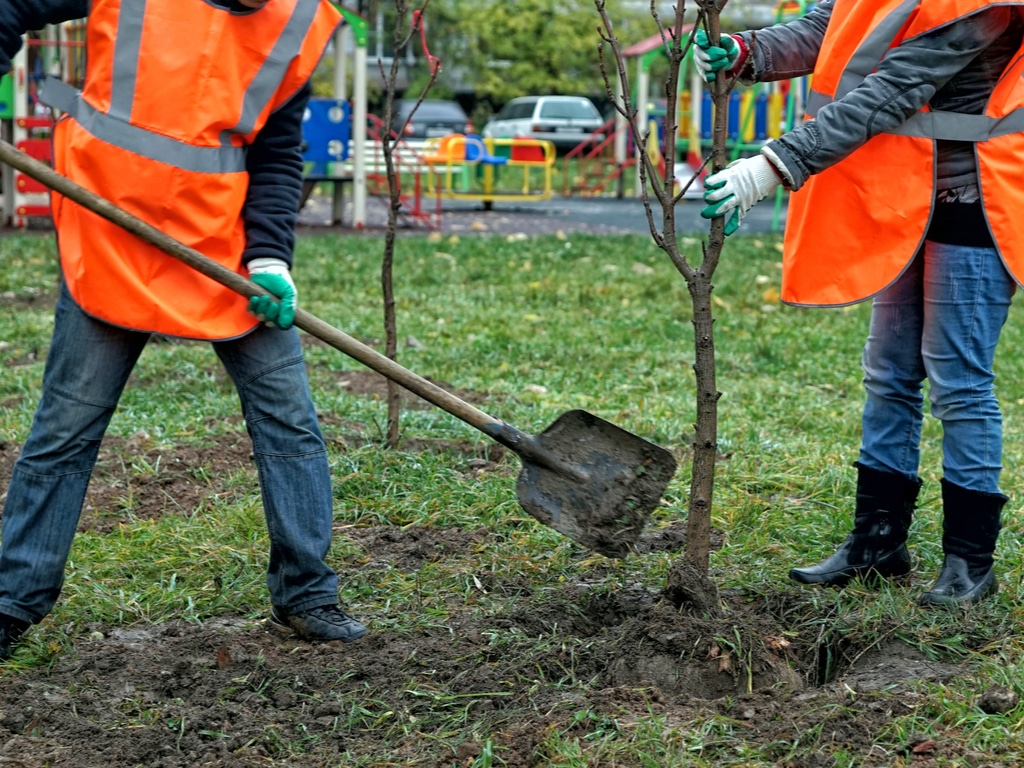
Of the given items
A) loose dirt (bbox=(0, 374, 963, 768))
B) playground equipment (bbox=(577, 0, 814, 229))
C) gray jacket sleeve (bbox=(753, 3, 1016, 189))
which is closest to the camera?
loose dirt (bbox=(0, 374, 963, 768))

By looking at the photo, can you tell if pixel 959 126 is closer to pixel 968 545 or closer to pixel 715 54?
pixel 715 54

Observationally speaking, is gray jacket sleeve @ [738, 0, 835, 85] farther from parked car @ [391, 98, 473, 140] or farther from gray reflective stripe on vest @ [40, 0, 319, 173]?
parked car @ [391, 98, 473, 140]

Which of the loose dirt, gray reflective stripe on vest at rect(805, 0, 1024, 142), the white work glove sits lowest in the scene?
the loose dirt

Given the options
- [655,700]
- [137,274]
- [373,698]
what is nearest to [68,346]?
[137,274]

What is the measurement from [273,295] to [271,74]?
0.50 meters

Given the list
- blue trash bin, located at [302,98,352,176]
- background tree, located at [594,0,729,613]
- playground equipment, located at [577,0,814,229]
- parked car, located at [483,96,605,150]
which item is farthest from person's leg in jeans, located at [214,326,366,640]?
parked car, located at [483,96,605,150]

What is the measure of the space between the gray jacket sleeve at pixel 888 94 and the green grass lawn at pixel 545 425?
1137 millimetres

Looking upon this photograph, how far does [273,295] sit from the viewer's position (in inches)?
113

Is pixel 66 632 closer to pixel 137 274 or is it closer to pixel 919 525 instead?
pixel 137 274

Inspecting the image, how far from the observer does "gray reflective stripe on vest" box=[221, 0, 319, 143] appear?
9.12ft

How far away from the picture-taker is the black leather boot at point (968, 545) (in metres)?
3.18

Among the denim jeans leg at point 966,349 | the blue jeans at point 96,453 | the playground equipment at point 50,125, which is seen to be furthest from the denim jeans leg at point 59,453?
the playground equipment at point 50,125

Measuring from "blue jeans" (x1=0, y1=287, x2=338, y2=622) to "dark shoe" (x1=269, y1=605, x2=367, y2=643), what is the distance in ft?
0.08

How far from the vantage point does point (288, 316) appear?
2.86m
